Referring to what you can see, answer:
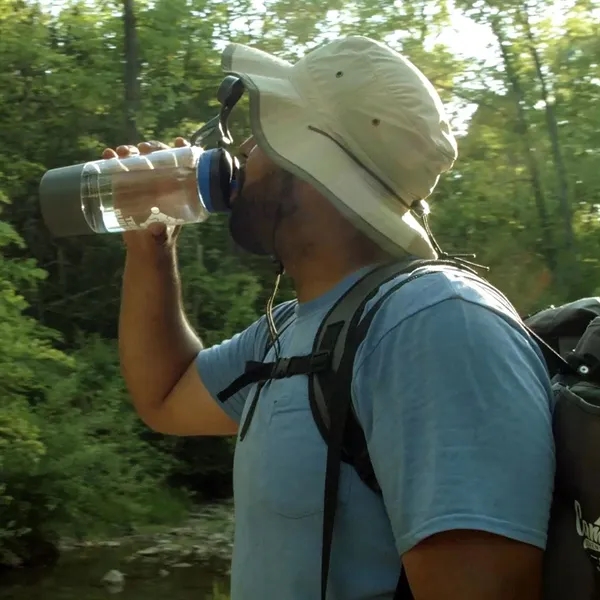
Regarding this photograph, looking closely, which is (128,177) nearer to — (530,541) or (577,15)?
(530,541)

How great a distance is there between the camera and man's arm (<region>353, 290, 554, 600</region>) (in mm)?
941

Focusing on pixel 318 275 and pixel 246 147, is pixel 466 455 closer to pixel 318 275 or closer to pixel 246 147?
pixel 318 275

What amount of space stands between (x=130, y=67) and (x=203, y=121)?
73 cm

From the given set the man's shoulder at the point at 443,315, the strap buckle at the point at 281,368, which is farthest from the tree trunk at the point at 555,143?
the man's shoulder at the point at 443,315

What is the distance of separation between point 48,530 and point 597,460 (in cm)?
494

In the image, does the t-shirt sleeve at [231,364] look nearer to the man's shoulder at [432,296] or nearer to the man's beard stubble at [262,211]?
the man's beard stubble at [262,211]

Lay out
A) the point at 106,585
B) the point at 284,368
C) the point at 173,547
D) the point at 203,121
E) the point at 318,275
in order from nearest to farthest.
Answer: the point at 284,368
the point at 318,275
the point at 106,585
the point at 173,547
the point at 203,121

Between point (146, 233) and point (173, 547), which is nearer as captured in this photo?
point (146, 233)

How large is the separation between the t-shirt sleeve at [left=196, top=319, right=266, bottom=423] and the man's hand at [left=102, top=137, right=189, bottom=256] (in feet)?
0.71

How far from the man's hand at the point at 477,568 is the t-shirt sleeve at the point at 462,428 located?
0.01m

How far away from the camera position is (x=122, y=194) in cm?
168

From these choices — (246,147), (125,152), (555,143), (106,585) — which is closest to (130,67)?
(555,143)

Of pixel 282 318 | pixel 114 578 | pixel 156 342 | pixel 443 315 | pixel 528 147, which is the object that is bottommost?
pixel 114 578

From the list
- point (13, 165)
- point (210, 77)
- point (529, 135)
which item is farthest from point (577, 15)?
point (13, 165)
